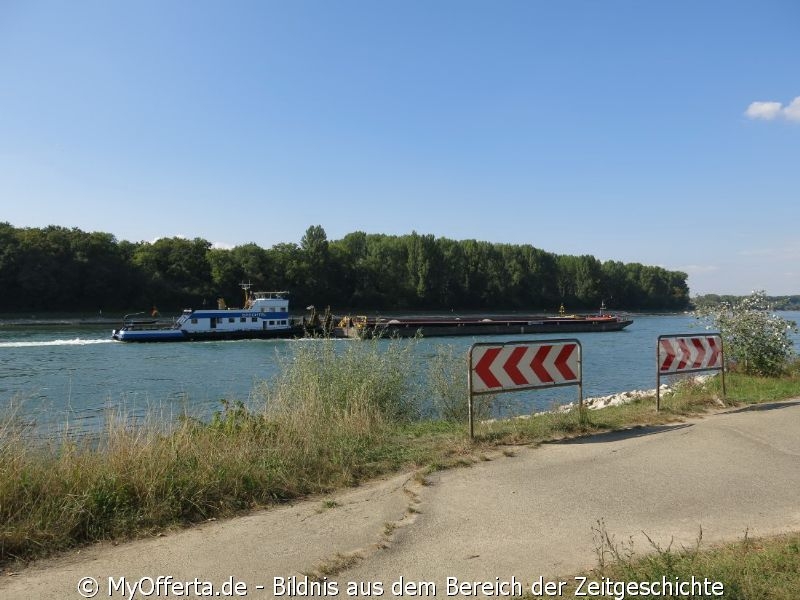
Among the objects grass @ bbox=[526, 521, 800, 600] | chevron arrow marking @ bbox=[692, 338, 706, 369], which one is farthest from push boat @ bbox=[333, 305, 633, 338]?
grass @ bbox=[526, 521, 800, 600]

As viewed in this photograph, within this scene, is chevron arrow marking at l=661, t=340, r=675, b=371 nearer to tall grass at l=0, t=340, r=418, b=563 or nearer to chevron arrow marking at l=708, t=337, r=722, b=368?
chevron arrow marking at l=708, t=337, r=722, b=368

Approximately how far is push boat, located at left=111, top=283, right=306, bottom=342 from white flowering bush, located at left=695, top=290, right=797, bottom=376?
37.0 meters

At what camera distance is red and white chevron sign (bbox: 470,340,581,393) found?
26.7 feet

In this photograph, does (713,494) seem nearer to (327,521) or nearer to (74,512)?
(327,521)

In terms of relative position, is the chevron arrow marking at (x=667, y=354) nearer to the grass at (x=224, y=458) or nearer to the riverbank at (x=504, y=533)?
Answer: the grass at (x=224, y=458)

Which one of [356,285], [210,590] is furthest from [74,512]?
[356,285]

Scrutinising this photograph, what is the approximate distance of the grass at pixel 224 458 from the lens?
16.0 feet

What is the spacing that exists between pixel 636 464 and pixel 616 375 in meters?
22.6

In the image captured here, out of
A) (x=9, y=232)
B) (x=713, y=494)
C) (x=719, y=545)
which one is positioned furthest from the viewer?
(x=9, y=232)

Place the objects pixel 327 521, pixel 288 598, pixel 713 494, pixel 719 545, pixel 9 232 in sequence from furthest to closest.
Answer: pixel 9 232 → pixel 713 494 → pixel 327 521 → pixel 719 545 → pixel 288 598

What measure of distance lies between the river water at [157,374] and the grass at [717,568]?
326 inches

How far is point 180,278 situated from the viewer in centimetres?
9262

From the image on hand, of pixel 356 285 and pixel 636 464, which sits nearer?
pixel 636 464

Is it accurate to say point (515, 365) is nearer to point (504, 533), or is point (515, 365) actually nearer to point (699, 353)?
point (504, 533)
